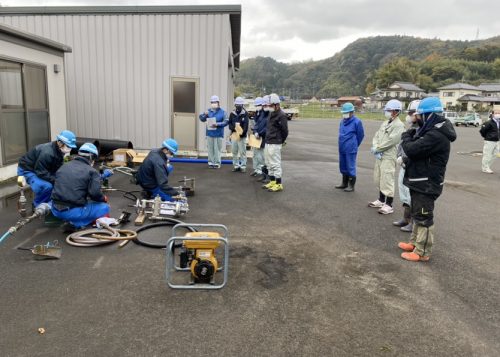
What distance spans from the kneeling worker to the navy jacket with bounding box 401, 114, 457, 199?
4.11m

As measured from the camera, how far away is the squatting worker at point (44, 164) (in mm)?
5387

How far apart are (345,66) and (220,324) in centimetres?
13214

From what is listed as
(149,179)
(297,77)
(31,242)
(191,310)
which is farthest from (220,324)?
(297,77)

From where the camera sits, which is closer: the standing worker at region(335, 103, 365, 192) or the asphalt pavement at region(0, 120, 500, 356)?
the asphalt pavement at region(0, 120, 500, 356)

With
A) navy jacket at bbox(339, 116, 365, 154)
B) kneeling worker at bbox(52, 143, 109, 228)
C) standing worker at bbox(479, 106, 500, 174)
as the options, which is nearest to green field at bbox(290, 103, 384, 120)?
standing worker at bbox(479, 106, 500, 174)

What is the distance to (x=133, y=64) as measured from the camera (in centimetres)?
1121

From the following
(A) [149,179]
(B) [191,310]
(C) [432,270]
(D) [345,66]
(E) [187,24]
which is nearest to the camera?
(B) [191,310]

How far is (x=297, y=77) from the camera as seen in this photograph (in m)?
128

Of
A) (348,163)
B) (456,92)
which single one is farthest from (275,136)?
(456,92)

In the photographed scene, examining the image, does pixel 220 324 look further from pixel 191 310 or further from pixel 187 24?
pixel 187 24

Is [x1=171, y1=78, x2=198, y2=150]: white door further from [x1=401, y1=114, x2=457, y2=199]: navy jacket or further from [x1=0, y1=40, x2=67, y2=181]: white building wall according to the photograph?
[x1=401, y1=114, x2=457, y2=199]: navy jacket

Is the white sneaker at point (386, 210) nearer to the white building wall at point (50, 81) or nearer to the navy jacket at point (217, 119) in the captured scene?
the navy jacket at point (217, 119)

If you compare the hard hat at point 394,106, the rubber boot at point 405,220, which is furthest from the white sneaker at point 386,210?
the hard hat at point 394,106

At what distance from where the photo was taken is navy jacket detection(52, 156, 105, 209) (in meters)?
4.71
